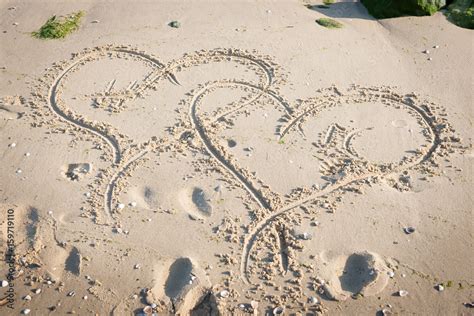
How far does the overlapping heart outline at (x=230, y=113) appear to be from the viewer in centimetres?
509

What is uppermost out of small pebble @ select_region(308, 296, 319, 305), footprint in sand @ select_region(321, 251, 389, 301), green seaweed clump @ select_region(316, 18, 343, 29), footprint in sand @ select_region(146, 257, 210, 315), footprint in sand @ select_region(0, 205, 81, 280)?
green seaweed clump @ select_region(316, 18, 343, 29)

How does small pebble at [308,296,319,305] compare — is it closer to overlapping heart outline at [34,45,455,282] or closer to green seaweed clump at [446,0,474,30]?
overlapping heart outline at [34,45,455,282]

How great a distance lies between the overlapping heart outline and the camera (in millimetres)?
5094

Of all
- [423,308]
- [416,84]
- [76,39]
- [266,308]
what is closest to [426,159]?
[416,84]

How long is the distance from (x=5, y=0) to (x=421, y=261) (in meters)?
7.15

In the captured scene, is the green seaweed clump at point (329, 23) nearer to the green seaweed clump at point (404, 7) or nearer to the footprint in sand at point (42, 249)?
the green seaweed clump at point (404, 7)

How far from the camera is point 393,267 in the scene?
450cm

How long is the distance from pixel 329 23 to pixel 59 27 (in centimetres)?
393

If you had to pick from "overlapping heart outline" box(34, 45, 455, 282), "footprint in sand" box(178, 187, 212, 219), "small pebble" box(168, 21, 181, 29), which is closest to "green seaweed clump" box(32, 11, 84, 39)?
"overlapping heart outline" box(34, 45, 455, 282)

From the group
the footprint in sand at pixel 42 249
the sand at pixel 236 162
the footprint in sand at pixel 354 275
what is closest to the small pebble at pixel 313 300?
the sand at pixel 236 162

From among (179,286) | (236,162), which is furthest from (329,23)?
(179,286)

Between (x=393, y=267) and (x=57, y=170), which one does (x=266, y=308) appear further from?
(x=57, y=170)

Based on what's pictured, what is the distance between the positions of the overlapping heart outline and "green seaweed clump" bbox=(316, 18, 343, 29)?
124 cm

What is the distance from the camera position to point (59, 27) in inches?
284
